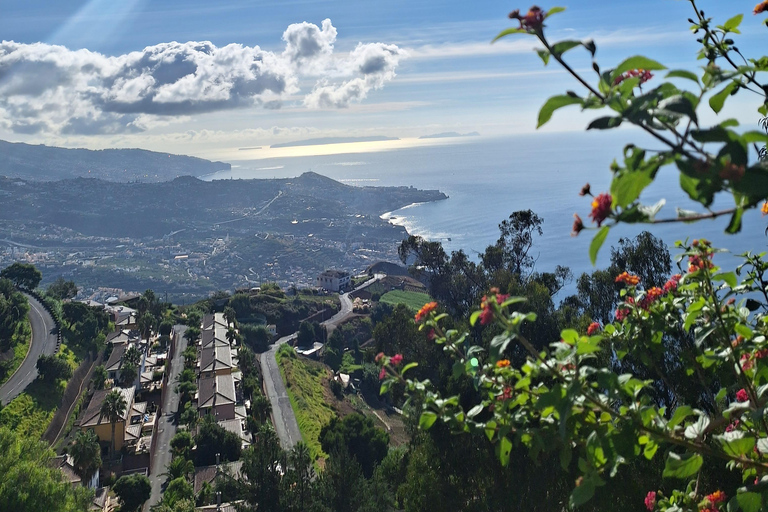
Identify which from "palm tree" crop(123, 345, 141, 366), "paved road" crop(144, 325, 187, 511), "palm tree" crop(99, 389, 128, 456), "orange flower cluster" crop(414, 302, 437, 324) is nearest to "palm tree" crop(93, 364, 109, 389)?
"palm tree" crop(123, 345, 141, 366)

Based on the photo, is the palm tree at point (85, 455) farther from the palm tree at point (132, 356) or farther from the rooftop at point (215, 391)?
the palm tree at point (132, 356)

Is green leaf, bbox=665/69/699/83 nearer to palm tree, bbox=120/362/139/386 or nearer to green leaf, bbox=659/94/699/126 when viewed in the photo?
green leaf, bbox=659/94/699/126

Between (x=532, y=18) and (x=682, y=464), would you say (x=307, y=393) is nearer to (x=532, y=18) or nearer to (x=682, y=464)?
(x=682, y=464)

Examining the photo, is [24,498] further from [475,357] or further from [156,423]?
[475,357]

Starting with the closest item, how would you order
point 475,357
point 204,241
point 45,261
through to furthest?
point 475,357 → point 45,261 → point 204,241

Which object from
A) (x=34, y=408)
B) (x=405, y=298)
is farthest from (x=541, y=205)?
(x=34, y=408)

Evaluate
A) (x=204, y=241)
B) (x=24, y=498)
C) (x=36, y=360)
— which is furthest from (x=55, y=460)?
(x=204, y=241)

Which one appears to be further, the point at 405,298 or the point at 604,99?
the point at 405,298
